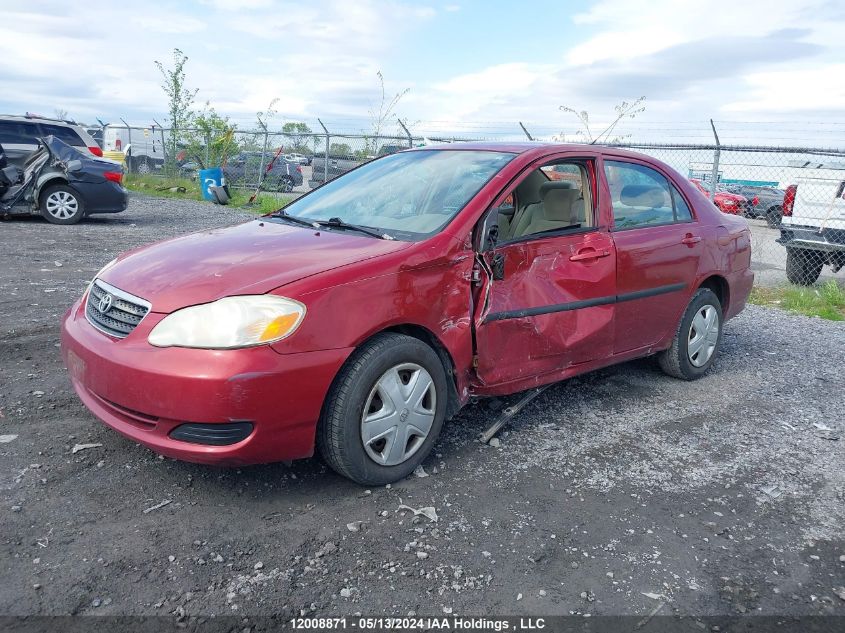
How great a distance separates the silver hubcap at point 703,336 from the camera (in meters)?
4.98

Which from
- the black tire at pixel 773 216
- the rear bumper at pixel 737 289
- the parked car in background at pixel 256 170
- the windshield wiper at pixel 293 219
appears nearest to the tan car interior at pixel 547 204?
the windshield wiper at pixel 293 219

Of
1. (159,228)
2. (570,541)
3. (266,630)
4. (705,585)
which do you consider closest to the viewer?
(266,630)

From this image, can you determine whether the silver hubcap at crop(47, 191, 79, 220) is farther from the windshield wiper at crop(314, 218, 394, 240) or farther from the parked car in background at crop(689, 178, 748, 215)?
the parked car in background at crop(689, 178, 748, 215)

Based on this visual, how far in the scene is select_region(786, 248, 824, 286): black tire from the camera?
9492 millimetres

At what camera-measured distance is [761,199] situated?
18047 mm

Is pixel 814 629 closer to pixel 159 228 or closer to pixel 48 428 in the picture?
pixel 48 428

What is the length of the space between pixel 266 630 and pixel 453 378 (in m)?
1.52

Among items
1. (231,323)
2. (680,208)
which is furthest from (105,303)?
(680,208)

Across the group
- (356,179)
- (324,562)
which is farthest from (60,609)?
(356,179)

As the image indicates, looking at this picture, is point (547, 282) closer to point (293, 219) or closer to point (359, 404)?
point (359, 404)

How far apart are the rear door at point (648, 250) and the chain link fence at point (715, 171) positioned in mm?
688

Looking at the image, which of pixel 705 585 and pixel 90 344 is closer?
pixel 705 585

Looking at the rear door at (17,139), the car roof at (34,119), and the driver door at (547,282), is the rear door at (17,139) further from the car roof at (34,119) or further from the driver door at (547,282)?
the driver door at (547,282)

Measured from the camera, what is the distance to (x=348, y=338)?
2.96 meters
